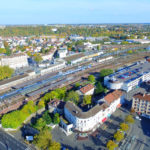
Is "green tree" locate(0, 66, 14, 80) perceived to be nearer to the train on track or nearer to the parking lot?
the train on track

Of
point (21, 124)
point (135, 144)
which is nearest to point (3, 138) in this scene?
point (21, 124)

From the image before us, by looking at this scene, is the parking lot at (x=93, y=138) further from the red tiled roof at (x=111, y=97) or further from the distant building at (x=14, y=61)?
the distant building at (x=14, y=61)

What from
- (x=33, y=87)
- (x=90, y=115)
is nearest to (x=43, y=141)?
(x=90, y=115)

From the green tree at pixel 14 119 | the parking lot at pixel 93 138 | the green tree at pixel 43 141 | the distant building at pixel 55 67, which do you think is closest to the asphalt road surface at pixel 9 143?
the green tree at pixel 14 119

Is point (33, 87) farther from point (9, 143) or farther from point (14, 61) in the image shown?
point (14, 61)

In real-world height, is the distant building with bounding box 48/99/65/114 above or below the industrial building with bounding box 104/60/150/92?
below

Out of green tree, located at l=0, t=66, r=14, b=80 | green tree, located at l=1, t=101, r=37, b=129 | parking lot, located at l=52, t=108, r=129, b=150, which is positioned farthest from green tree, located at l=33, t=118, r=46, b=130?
green tree, located at l=0, t=66, r=14, b=80
